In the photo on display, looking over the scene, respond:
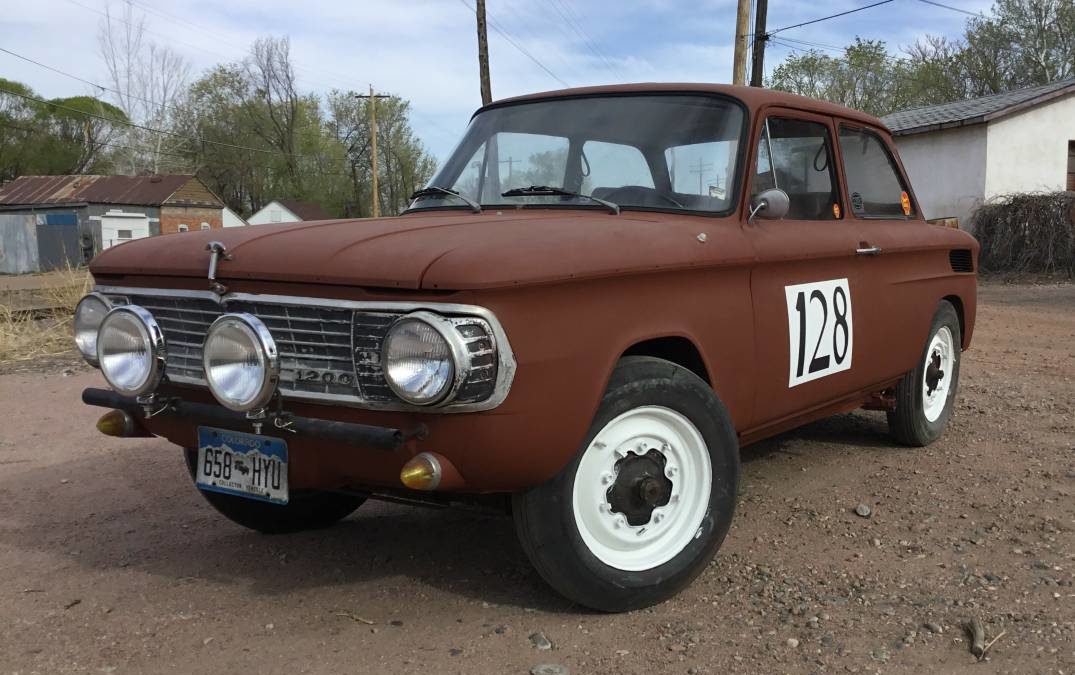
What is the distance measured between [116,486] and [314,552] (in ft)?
5.35

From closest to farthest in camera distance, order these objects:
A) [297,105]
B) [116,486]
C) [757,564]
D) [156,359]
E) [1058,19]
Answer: [156,359], [757,564], [116,486], [1058,19], [297,105]

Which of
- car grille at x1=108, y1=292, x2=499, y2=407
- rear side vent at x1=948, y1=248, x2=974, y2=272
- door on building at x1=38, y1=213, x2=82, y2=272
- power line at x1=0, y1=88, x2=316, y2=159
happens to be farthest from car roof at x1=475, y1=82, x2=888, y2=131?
power line at x1=0, y1=88, x2=316, y2=159

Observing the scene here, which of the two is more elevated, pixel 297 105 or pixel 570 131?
pixel 297 105

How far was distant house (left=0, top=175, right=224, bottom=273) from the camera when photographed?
Result: 44031mm

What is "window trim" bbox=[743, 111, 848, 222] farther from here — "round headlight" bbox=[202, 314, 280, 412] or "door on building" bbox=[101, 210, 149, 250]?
"door on building" bbox=[101, 210, 149, 250]

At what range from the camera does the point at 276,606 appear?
3.21 m

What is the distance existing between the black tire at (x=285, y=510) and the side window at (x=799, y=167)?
2.15 metres

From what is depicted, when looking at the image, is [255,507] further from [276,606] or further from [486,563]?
[486,563]

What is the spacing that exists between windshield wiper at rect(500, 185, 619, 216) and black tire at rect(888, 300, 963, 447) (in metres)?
2.29

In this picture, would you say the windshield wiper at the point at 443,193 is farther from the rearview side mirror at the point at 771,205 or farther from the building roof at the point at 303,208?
the building roof at the point at 303,208

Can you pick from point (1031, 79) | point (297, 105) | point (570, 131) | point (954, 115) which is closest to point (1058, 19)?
point (1031, 79)

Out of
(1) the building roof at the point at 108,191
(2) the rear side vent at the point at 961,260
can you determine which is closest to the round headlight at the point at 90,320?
(2) the rear side vent at the point at 961,260

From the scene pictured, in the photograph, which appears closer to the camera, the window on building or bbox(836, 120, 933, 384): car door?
bbox(836, 120, 933, 384): car door

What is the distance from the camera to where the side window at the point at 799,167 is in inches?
150
